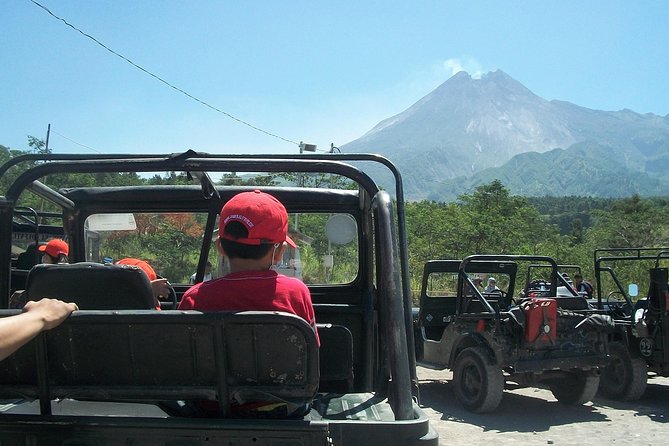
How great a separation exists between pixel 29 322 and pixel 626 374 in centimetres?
865

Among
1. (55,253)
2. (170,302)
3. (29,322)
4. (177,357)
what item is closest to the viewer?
(29,322)

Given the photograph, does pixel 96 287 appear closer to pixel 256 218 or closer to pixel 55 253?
pixel 256 218

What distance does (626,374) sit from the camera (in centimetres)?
874

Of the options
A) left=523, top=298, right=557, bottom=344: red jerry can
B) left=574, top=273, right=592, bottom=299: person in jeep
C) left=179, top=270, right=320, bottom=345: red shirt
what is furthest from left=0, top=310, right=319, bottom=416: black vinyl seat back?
left=574, top=273, right=592, bottom=299: person in jeep

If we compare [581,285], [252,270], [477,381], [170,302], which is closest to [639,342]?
[477,381]

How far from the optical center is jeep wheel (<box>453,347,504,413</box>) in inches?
306

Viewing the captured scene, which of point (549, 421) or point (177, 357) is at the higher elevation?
point (177, 357)

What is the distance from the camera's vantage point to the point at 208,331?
1.83 meters

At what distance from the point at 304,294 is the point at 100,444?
74 cm

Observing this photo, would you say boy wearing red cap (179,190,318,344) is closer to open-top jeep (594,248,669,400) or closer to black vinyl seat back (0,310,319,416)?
black vinyl seat back (0,310,319,416)

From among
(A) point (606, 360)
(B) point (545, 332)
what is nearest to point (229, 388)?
(B) point (545, 332)

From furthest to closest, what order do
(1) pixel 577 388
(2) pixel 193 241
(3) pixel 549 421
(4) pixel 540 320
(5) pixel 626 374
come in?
1. (5) pixel 626 374
2. (1) pixel 577 388
3. (3) pixel 549 421
4. (4) pixel 540 320
5. (2) pixel 193 241

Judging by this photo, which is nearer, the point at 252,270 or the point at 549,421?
the point at 252,270

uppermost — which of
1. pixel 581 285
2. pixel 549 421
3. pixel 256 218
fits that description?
pixel 256 218
